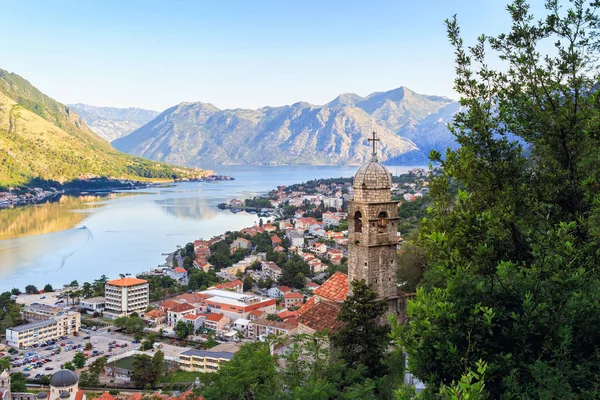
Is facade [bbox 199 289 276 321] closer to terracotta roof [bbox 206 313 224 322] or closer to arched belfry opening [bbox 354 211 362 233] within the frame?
terracotta roof [bbox 206 313 224 322]

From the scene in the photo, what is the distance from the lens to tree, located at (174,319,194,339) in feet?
69.2

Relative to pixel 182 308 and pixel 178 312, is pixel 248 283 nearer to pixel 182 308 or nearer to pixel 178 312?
pixel 182 308

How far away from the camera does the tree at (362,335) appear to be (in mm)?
7152

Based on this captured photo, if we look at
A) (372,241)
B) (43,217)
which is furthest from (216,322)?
(43,217)

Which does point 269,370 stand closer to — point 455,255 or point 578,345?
point 455,255

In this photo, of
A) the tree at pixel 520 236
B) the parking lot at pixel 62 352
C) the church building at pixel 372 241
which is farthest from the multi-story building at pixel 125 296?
the tree at pixel 520 236

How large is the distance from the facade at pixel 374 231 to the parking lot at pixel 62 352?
43.7 feet

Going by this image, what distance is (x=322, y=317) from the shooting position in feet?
29.1

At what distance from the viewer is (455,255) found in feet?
11.9

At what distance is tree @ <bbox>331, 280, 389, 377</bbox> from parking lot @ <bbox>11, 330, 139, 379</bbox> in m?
13.7

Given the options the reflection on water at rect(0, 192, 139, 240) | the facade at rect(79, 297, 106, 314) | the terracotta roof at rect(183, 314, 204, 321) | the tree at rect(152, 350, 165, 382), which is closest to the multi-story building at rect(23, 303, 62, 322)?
the facade at rect(79, 297, 106, 314)

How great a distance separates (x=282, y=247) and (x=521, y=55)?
32.7 metres

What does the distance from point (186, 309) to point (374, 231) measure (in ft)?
53.7

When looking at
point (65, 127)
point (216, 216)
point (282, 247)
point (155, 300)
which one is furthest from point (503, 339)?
point (65, 127)
